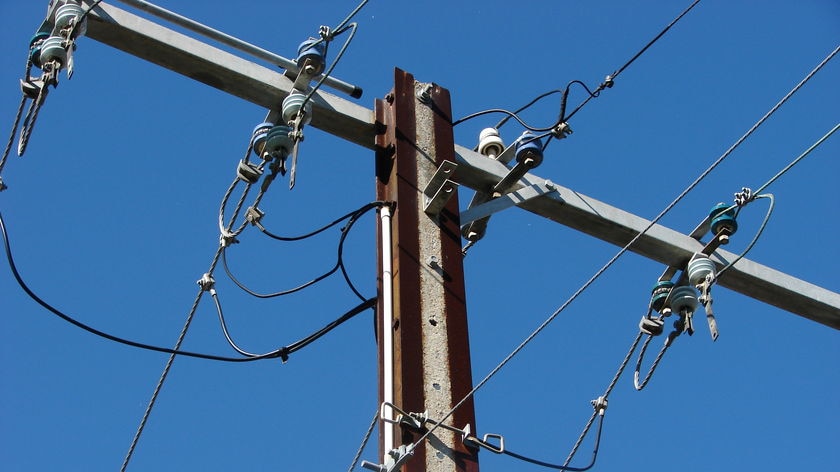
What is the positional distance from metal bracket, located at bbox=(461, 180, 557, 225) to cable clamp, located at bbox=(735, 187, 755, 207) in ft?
3.17

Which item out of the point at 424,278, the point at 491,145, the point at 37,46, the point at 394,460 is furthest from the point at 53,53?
the point at 394,460

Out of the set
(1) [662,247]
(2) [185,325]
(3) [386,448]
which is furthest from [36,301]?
(1) [662,247]

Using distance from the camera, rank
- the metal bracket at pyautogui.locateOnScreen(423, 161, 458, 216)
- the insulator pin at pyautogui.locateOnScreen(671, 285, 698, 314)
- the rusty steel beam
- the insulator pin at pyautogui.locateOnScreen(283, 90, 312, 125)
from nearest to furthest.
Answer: the rusty steel beam < the metal bracket at pyautogui.locateOnScreen(423, 161, 458, 216) < the insulator pin at pyautogui.locateOnScreen(283, 90, 312, 125) < the insulator pin at pyautogui.locateOnScreen(671, 285, 698, 314)

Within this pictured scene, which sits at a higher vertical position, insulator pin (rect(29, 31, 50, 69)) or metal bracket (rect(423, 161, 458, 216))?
insulator pin (rect(29, 31, 50, 69))

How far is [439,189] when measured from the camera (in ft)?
20.1

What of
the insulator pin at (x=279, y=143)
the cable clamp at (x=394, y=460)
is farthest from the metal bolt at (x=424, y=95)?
the cable clamp at (x=394, y=460)

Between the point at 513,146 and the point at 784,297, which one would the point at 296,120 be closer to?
the point at 513,146

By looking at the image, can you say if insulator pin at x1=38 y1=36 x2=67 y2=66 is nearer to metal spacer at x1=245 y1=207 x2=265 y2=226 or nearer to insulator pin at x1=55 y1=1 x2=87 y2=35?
insulator pin at x1=55 y1=1 x2=87 y2=35

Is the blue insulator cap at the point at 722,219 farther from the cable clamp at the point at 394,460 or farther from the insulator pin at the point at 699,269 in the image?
the cable clamp at the point at 394,460

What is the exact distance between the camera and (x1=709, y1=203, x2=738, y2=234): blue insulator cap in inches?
274

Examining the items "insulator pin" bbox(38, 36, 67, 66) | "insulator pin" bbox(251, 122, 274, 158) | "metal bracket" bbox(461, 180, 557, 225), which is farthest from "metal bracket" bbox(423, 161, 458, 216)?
"insulator pin" bbox(38, 36, 67, 66)

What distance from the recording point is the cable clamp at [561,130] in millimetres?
7086

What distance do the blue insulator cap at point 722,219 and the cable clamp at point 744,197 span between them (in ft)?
0.18

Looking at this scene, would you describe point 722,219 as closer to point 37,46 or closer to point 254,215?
point 254,215
